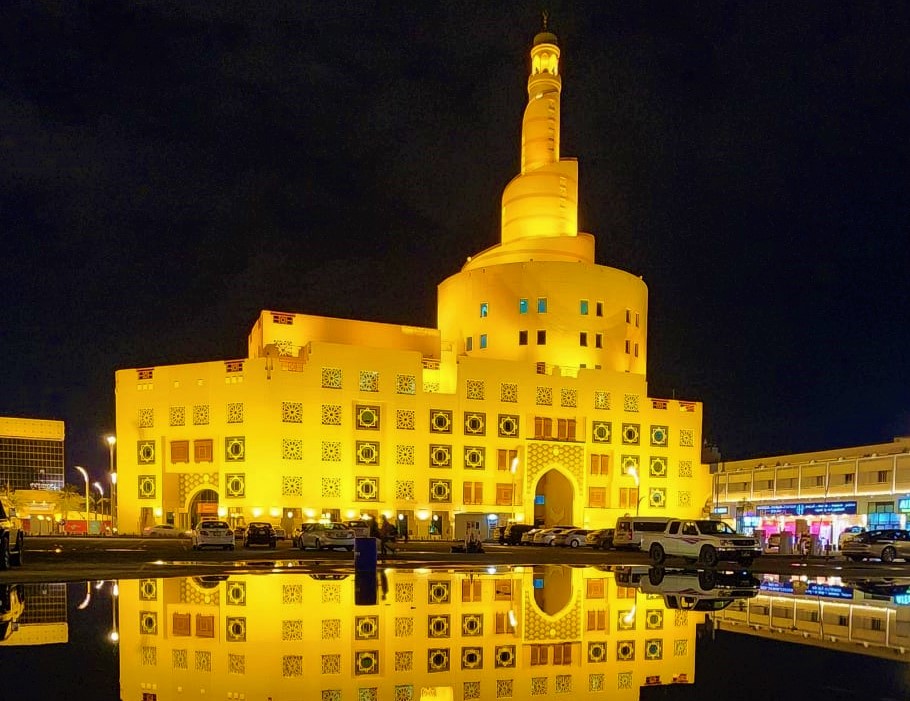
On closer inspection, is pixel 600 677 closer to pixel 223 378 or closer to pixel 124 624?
pixel 124 624

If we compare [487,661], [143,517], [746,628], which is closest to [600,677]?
[487,661]

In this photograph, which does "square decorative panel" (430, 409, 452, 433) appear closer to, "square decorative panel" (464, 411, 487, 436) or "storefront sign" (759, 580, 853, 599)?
"square decorative panel" (464, 411, 487, 436)

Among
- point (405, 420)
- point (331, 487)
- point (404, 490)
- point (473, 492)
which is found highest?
point (405, 420)

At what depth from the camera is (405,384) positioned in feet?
187

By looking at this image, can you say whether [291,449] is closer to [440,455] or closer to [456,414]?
[440,455]

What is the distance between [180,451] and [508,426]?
22640mm

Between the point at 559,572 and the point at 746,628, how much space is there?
29.8 feet

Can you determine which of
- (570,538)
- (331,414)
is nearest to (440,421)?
(331,414)

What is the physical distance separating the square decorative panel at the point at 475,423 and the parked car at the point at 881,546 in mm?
30745

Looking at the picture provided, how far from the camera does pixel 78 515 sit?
88438 mm

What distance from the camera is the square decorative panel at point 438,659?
21.5ft

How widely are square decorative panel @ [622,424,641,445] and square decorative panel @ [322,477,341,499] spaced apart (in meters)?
22.2

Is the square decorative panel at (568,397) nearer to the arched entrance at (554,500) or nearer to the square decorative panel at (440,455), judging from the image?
the arched entrance at (554,500)

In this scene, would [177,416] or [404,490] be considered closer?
[404,490]
